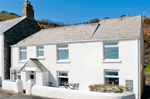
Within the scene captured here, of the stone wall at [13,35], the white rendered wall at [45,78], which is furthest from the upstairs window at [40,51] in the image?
the stone wall at [13,35]

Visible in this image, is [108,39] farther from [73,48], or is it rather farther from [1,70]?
[1,70]

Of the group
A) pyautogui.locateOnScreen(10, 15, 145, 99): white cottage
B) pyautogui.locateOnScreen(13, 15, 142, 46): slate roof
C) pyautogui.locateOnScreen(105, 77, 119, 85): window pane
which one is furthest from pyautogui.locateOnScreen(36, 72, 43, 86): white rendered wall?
pyautogui.locateOnScreen(105, 77, 119, 85): window pane

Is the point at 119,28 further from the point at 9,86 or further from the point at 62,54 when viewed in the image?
the point at 9,86

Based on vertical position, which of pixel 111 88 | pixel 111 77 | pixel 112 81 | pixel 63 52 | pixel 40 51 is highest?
pixel 40 51

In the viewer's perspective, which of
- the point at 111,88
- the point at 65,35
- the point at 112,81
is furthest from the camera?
the point at 65,35

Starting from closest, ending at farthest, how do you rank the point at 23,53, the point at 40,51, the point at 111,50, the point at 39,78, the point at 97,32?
the point at 111,50 < the point at 97,32 < the point at 39,78 < the point at 40,51 < the point at 23,53

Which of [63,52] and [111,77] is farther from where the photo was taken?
[63,52]

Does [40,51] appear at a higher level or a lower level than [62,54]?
higher

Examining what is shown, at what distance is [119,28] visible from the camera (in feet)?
49.5

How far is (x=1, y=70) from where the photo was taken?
19594 millimetres

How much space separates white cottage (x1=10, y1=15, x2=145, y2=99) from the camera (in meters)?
13.0

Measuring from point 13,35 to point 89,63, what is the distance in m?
10.9

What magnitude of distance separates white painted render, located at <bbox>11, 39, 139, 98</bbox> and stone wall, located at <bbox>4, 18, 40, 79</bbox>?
3.87 m

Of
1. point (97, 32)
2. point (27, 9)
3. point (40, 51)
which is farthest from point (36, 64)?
point (27, 9)
